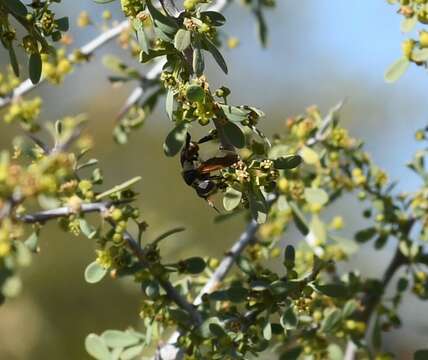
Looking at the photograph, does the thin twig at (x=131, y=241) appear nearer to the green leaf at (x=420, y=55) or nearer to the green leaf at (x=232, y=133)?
the green leaf at (x=232, y=133)

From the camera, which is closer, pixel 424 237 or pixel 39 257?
pixel 424 237

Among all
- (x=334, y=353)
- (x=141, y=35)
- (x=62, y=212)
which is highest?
(x=141, y=35)

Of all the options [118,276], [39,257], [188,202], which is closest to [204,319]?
[118,276]

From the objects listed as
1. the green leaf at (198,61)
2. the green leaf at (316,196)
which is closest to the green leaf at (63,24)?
the green leaf at (198,61)

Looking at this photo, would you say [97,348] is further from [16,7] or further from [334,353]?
[16,7]

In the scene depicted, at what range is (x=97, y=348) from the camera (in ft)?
5.79

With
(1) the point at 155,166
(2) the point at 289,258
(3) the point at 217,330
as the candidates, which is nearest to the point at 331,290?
(2) the point at 289,258

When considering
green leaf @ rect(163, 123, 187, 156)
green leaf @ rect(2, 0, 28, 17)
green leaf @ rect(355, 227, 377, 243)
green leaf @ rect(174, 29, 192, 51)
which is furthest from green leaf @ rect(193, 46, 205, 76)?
green leaf @ rect(355, 227, 377, 243)

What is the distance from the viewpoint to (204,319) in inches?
67.9

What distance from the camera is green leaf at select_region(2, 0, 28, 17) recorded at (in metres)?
1.45

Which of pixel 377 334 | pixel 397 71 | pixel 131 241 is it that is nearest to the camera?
pixel 131 241

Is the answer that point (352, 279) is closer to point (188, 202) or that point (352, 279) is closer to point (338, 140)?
point (338, 140)

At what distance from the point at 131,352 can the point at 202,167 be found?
0.57m

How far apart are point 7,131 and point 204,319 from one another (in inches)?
107
